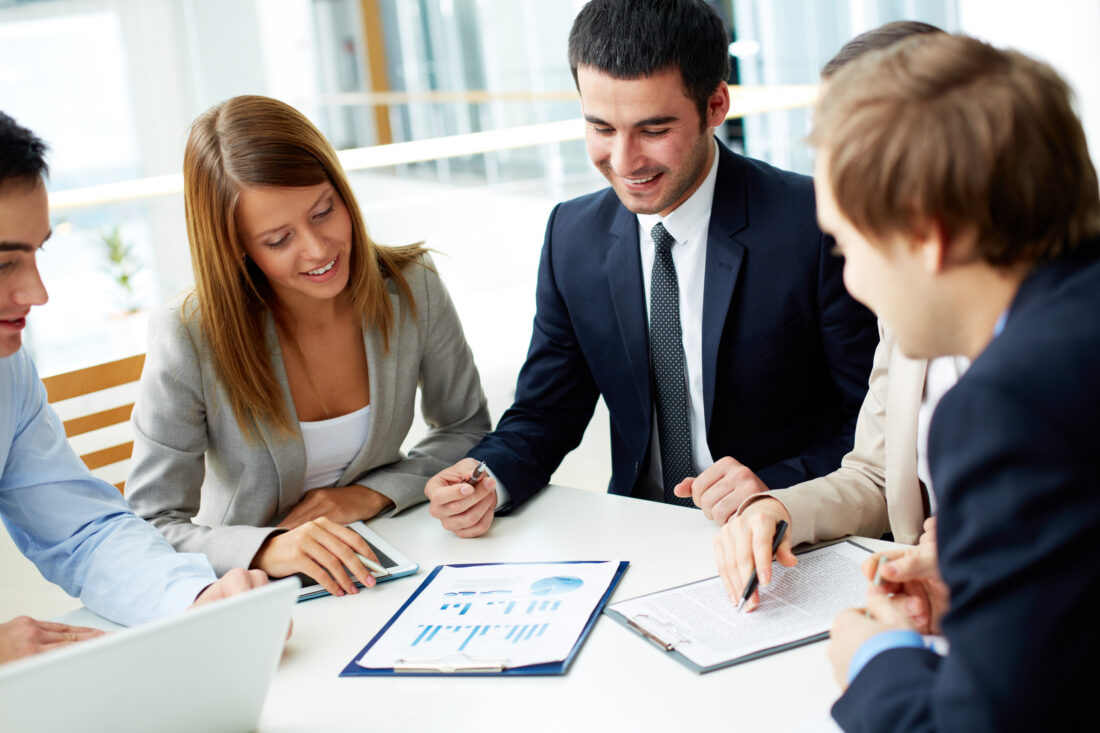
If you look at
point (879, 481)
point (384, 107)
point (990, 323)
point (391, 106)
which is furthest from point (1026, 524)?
point (384, 107)

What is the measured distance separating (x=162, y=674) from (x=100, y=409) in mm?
1773

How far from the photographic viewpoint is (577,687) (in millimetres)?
1127

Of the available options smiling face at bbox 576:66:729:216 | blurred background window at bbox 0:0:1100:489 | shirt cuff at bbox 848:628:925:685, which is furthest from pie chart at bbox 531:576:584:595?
blurred background window at bbox 0:0:1100:489

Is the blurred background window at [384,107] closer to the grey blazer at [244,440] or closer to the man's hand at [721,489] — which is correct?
the grey blazer at [244,440]

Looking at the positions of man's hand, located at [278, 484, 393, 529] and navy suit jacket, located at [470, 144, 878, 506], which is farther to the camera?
navy suit jacket, located at [470, 144, 878, 506]

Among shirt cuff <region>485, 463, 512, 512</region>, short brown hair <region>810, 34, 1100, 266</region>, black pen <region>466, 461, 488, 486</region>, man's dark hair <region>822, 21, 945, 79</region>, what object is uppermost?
man's dark hair <region>822, 21, 945, 79</region>

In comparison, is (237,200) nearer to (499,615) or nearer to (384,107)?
(499,615)

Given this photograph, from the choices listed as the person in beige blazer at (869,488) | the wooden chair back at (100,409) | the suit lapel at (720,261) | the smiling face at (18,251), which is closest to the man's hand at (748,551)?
the person in beige blazer at (869,488)

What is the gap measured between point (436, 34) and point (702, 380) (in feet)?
30.1

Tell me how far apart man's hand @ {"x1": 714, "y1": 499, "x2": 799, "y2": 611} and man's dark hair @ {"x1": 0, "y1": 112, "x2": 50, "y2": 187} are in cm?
104

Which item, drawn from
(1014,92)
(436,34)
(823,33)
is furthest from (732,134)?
(1014,92)

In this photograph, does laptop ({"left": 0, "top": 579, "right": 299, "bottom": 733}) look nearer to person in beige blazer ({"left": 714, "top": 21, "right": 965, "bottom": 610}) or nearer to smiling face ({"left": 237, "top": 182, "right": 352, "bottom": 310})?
person in beige blazer ({"left": 714, "top": 21, "right": 965, "bottom": 610})

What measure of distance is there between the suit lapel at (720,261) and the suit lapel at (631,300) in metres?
0.12

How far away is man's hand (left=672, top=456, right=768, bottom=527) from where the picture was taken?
1.49m
